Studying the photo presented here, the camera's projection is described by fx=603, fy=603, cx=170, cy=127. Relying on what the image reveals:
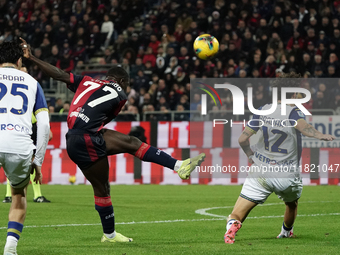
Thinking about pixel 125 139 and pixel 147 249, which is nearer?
pixel 147 249

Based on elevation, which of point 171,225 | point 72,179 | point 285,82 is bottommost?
point 72,179

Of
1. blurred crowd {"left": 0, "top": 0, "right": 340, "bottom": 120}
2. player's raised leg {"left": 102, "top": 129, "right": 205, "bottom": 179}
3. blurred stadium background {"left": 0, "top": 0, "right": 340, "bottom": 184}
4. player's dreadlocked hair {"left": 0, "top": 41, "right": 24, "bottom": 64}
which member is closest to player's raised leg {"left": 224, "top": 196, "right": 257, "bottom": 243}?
player's raised leg {"left": 102, "top": 129, "right": 205, "bottom": 179}

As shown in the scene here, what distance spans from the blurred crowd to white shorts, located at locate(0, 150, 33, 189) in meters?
11.3

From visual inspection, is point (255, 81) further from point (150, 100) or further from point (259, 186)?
point (259, 186)

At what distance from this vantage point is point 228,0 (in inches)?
833

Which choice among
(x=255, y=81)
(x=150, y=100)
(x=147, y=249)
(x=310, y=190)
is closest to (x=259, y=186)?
(x=147, y=249)

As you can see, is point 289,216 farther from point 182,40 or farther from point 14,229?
point 182,40

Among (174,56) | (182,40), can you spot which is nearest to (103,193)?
(174,56)

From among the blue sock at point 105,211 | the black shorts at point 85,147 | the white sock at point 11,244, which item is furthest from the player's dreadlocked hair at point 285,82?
the white sock at point 11,244

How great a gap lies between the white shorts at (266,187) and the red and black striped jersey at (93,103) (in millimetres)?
1742

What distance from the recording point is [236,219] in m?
6.70

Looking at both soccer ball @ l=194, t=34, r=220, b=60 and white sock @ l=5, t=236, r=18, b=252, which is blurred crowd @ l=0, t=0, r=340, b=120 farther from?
white sock @ l=5, t=236, r=18, b=252

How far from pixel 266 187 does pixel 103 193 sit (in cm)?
184

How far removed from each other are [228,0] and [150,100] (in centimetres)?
519
